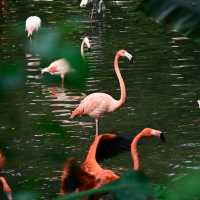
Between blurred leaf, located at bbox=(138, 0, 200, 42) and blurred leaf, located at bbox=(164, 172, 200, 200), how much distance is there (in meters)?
0.67

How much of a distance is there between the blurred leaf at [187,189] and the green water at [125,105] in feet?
0.57

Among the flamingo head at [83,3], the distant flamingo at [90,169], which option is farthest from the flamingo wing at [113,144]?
the flamingo head at [83,3]

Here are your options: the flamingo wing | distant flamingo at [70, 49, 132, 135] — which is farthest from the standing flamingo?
the flamingo wing

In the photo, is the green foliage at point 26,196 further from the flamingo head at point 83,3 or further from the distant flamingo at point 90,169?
the flamingo head at point 83,3

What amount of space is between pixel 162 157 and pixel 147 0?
5275 millimetres

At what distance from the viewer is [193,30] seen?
5.28 feet

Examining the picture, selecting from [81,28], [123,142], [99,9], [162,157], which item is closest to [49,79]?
[81,28]

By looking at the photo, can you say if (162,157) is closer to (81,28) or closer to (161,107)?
(161,107)

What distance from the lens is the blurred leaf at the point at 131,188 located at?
0.79 m

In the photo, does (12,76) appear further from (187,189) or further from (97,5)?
(97,5)

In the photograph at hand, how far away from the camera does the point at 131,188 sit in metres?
0.79

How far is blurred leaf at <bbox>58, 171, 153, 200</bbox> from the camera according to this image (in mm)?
788

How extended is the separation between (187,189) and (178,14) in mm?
1007

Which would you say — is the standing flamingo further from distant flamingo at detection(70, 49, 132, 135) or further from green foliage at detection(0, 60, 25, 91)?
green foliage at detection(0, 60, 25, 91)
